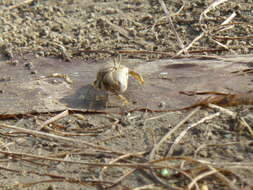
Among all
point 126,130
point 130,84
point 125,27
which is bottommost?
point 126,130

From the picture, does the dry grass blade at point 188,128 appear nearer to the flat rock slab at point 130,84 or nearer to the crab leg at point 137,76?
the flat rock slab at point 130,84

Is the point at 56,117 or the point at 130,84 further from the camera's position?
the point at 130,84

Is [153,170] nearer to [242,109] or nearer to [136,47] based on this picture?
[242,109]

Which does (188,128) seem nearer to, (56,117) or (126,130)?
(126,130)

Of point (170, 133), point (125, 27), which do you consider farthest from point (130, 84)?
point (125, 27)

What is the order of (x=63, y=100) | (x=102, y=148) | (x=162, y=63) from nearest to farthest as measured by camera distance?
(x=102, y=148) < (x=63, y=100) < (x=162, y=63)

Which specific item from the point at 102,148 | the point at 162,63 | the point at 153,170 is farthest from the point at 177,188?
the point at 162,63

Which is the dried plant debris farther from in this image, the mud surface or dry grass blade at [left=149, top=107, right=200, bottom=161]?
dry grass blade at [left=149, top=107, right=200, bottom=161]
